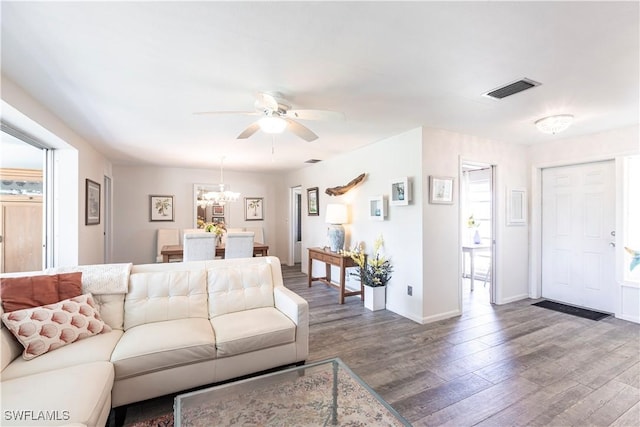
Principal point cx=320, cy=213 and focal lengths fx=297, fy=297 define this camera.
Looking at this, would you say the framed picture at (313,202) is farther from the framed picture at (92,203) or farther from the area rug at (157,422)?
the area rug at (157,422)

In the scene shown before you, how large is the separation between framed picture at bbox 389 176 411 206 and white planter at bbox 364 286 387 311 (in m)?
1.16

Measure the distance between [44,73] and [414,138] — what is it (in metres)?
3.42

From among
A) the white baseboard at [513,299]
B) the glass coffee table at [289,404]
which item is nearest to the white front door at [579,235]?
the white baseboard at [513,299]

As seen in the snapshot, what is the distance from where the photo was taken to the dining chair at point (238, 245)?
4.39 metres

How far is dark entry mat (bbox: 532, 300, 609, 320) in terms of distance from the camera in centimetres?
366

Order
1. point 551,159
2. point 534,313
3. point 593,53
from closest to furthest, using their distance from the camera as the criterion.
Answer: point 593,53 → point 534,313 → point 551,159

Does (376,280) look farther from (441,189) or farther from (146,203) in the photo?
(146,203)

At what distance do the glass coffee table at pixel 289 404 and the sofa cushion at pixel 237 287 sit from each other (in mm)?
933

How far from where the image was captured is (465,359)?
2609mm

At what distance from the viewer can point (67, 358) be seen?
1708mm

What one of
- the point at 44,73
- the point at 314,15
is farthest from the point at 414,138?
the point at 44,73

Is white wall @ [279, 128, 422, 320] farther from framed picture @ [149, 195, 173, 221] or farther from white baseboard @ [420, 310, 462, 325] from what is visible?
framed picture @ [149, 195, 173, 221]

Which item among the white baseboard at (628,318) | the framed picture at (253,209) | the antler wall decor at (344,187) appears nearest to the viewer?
the white baseboard at (628,318)

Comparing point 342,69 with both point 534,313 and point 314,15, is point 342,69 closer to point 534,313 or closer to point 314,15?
point 314,15
